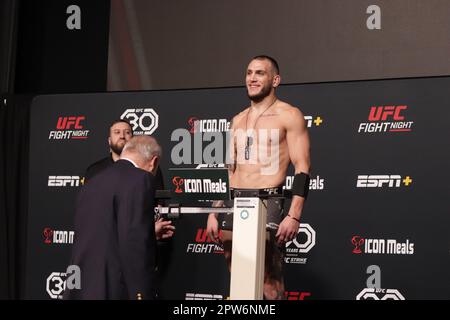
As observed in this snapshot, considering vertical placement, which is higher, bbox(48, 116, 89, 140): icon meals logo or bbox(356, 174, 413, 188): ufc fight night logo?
bbox(48, 116, 89, 140): icon meals logo

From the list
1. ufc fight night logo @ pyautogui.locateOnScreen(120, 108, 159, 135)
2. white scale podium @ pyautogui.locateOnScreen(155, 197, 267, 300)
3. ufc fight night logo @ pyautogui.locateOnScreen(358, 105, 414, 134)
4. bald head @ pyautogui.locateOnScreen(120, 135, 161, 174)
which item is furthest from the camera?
ufc fight night logo @ pyautogui.locateOnScreen(120, 108, 159, 135)

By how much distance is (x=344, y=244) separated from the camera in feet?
18.8

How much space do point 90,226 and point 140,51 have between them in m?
3.64

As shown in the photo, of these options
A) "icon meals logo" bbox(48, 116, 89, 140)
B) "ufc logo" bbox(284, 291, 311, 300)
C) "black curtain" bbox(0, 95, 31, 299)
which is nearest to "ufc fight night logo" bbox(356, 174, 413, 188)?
"ufc logo" bbox(284, 291, 311, 300)

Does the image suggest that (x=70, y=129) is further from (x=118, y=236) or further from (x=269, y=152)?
(x=118, y=236)

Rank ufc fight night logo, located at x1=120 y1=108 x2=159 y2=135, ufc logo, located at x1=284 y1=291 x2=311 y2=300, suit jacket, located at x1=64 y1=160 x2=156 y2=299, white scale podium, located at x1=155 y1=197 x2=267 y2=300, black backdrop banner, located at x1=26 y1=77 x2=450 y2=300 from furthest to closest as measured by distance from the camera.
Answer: ufc fight night logo, located at x1=120 y1=108 x2=159 y2=135 → ufc logo, located at x1=284 y1=291 x2=311 y2=300 → black backdrop banner, located at x1=26 y1=77 x2=450 y2=300 → suit jacket, located at x1=64 y1=160 x2=156 y2=299 → white scale podium, located at x1=155 y1=197 x2=267 y2=300

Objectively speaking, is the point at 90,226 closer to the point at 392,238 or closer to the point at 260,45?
the point at 392,238

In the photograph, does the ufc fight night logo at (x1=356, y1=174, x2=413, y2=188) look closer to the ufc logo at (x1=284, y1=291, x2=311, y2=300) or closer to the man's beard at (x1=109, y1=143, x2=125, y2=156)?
the ufc logo at (x1=284, y1=291, x2=311, y2=300)

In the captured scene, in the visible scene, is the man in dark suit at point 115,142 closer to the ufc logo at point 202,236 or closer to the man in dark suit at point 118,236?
the ufc logo at point 202,236

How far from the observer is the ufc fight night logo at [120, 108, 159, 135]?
633 centimetres

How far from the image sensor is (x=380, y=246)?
5617 mm

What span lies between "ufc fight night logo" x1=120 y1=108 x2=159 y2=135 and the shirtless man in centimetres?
84

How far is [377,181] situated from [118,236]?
2068mm
